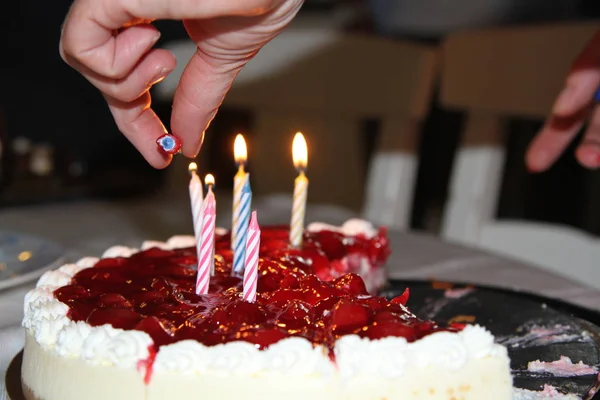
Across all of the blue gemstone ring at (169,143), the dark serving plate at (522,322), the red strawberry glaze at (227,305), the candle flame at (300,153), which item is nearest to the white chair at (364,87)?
the dark serving plate at (522,322)

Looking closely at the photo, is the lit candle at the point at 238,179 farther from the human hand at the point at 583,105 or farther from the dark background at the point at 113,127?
the dark background at the point at 113,127

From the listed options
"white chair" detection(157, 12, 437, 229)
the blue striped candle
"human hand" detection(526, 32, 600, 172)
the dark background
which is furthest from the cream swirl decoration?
the dark background

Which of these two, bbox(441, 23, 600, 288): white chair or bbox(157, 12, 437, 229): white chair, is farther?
bbox(157, 12, 437, 229): white chair

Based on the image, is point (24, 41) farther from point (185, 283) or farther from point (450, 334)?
point (450, 334)

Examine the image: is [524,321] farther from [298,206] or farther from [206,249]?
[206,249]

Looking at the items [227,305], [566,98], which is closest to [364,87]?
[566,98]

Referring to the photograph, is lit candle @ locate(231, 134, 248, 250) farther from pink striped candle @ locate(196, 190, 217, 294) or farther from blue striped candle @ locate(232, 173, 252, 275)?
pink striped candle @ locate(196, 190, 217, 294)
